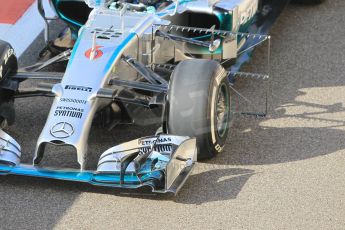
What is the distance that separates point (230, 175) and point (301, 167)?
511 millimetres

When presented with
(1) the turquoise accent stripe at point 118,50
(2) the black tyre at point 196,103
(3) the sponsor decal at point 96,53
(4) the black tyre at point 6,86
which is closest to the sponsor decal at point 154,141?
(2) the black tyre at point 196,103

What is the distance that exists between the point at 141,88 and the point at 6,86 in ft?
3.34

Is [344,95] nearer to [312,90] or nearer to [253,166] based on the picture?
[312,90]

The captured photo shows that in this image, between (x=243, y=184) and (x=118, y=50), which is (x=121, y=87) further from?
(x=243, y=184)

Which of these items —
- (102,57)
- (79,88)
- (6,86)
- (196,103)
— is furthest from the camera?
(6,86)

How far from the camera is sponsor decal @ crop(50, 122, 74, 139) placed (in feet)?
19.7

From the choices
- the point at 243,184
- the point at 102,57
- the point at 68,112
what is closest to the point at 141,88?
the point at 102,57

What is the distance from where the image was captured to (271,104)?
24.3ft

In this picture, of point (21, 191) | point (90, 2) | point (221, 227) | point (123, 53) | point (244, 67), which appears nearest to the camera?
point (221, 227)

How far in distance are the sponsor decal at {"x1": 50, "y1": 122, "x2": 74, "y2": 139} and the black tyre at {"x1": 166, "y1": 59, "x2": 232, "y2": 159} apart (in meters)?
0.65

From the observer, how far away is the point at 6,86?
6645 mm

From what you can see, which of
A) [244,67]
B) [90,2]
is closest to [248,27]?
[244,67]

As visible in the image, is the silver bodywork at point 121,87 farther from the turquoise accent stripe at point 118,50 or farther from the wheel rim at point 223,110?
the wheel rim at point 223,110

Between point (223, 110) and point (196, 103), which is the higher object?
point (196, 103)
